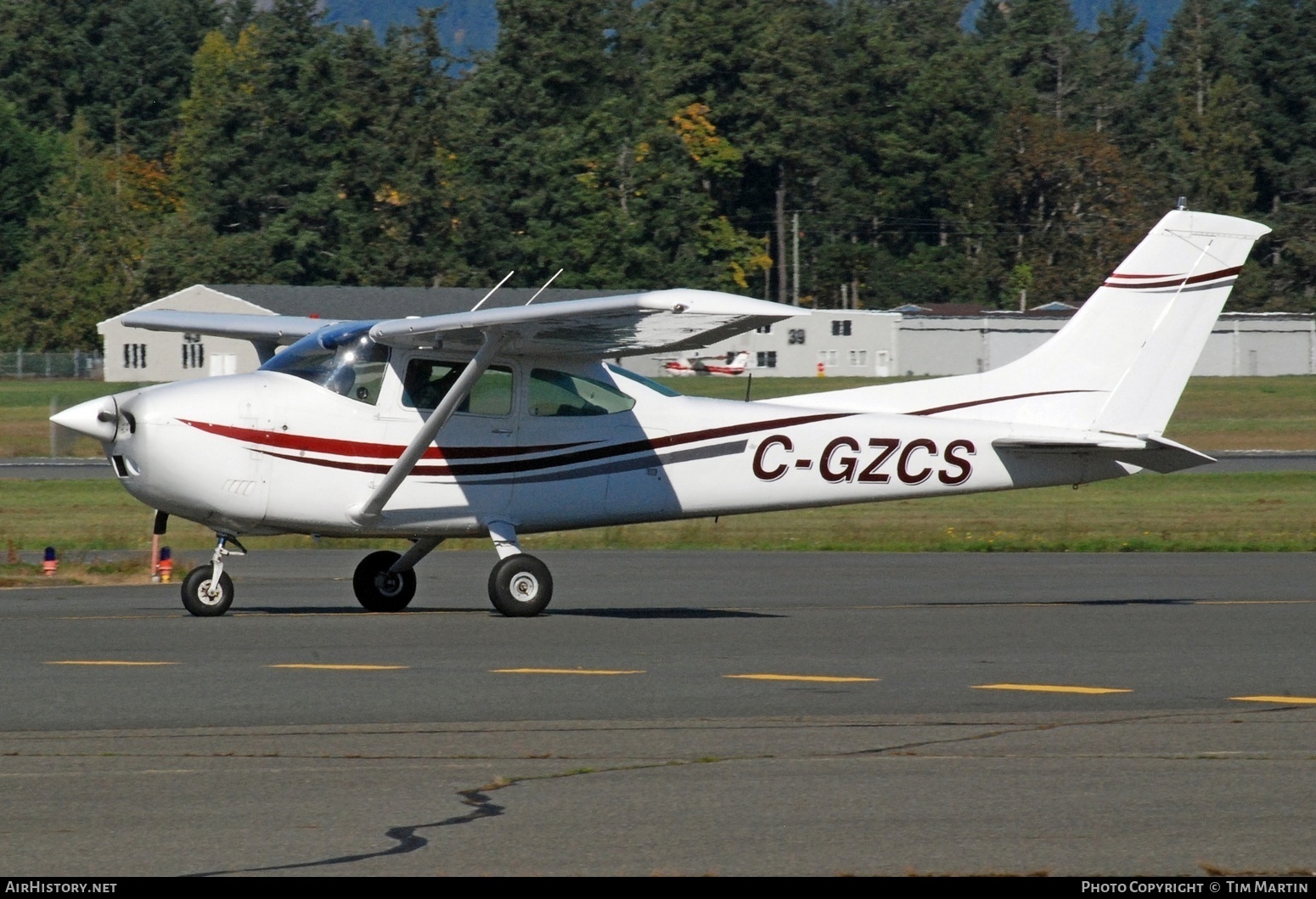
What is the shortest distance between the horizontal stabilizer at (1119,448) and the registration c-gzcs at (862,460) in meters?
0.58

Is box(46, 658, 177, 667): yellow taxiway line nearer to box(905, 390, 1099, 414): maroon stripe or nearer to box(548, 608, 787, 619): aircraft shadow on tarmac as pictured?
box(548, 608, 787, 619): aircraft shadow on tarmac

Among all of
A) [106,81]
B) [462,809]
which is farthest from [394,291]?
[462,809]

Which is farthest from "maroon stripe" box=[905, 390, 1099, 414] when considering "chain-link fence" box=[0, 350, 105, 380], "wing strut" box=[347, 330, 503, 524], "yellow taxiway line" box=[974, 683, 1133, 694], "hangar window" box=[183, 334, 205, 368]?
"chain-link fence" box=[0, 350, 105, 380]

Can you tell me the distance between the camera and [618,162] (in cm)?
8712

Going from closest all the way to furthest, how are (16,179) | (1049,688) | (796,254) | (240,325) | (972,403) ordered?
(1049,688) → (972,403) → (240,325) → (796,254) → (16,179)

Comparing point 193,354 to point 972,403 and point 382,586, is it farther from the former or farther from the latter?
point 972,403

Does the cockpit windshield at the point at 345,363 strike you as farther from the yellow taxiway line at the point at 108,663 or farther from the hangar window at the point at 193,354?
the hangar window at the point at 193,354

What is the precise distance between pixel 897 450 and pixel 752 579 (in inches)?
143

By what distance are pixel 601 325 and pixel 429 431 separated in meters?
1.47

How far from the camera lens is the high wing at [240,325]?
50.5 ft

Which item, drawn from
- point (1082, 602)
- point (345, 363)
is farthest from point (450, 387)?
point (1082, 602)

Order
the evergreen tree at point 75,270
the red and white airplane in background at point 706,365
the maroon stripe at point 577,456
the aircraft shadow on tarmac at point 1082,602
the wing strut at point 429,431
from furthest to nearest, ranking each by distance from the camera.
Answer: the evergreen tree at point 75,270
the red and white airplane in background at point 706,365
the aircraft shadow on tarmac at point 1082,602
the maroon stripe at point 577,456
the wing strut at point 429,431

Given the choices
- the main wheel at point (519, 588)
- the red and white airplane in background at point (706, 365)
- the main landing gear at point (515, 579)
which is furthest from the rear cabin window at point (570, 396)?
the red and white airplane in background at point (706, 365)

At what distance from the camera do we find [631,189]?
86375mm
